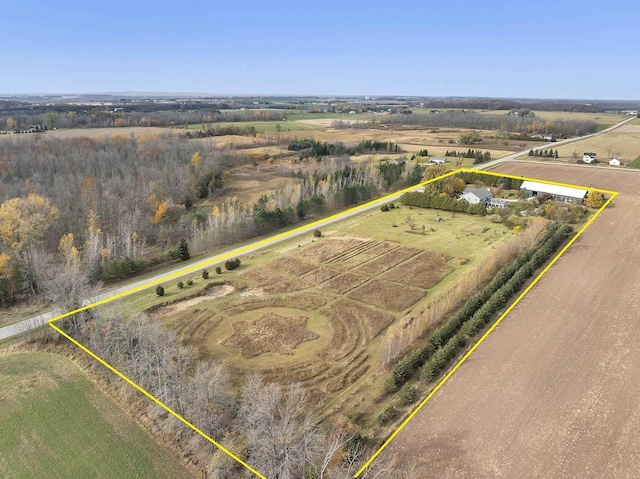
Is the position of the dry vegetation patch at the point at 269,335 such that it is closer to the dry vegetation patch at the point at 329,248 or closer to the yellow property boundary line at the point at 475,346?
the yellow property boundary line at the point at 475,346

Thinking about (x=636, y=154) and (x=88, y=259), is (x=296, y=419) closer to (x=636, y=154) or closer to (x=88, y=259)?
(x=88, y=259)

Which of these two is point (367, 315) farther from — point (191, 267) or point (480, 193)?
point (480, 193)

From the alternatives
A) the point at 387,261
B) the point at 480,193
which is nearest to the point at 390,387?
the point at 387,261

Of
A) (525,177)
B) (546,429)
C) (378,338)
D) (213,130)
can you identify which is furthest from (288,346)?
(213,130)

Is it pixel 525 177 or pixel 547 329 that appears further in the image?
pixel 525 177

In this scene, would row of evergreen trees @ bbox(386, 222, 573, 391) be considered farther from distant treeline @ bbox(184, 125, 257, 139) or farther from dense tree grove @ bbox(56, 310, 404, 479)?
distant treeline @ bbox(184, 125, 257, 139)

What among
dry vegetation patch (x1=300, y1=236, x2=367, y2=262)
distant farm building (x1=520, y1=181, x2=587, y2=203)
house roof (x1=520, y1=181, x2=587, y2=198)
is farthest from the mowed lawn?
house roof (x1=520, y1=181, x2=587, y2=198)

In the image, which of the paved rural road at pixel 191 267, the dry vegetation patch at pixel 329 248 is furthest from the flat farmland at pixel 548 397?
the paved rural road at pixel 191 267

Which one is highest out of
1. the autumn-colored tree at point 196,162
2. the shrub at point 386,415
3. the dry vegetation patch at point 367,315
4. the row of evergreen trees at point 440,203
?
the autumn-colored tree at point 196,162
